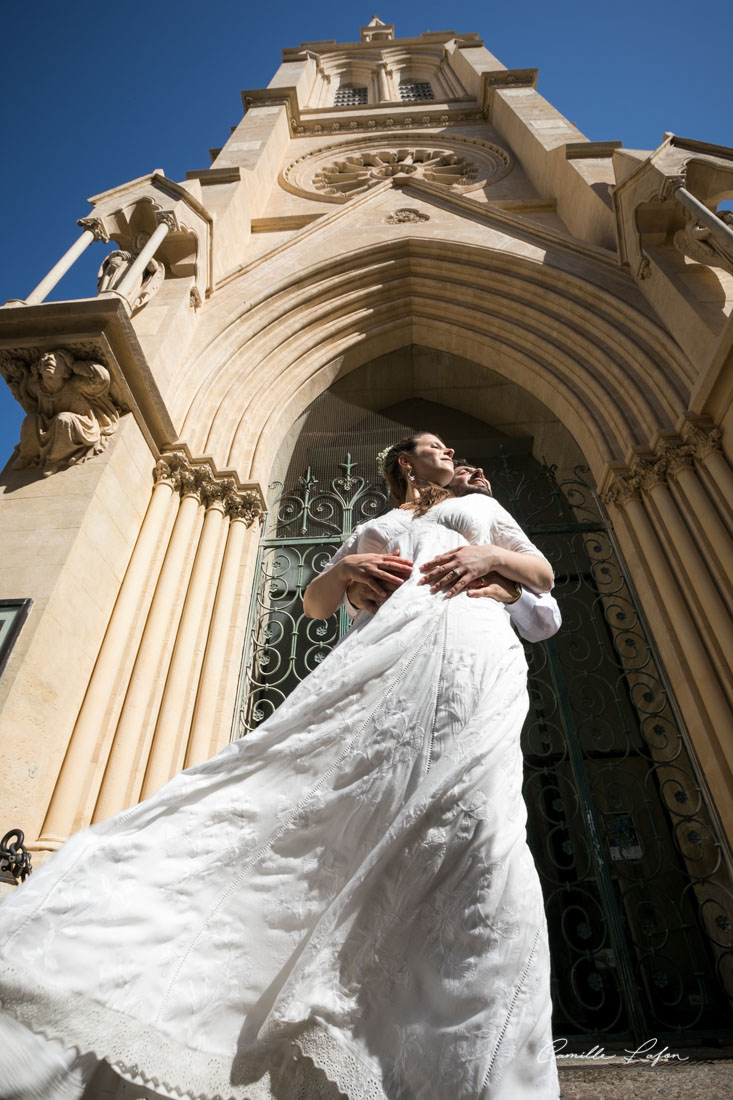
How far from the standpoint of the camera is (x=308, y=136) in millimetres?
11000

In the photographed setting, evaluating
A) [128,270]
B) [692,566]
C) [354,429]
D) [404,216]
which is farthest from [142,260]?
[692,566]

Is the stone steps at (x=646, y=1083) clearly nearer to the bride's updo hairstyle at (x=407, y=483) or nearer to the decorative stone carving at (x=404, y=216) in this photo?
the bride's updo hairstyle at (x=407, y=483)

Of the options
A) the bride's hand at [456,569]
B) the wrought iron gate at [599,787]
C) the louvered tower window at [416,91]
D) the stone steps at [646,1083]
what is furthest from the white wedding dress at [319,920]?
the louvered tower window at [416,91]

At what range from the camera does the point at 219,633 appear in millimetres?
4043

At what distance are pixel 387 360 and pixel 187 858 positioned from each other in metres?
6.29

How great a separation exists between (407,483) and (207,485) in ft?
8.64

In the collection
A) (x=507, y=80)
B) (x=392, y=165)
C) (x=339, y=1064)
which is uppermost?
(x=507, y=80)

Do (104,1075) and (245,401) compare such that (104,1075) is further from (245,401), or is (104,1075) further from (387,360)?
(387,360)

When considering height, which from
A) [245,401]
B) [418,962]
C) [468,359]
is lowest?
[418,962]

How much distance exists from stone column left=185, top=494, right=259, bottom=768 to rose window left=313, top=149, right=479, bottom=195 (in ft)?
19.5

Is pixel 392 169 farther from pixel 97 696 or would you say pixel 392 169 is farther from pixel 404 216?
pixel 97 696

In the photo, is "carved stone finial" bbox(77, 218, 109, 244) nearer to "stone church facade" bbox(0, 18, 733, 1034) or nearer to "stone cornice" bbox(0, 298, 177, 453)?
"stone church facade" bbox(0, 18, 733, 1034)

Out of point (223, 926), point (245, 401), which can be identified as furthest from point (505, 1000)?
point (245, 401)

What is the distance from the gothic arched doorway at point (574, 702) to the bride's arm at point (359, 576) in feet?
7.85
